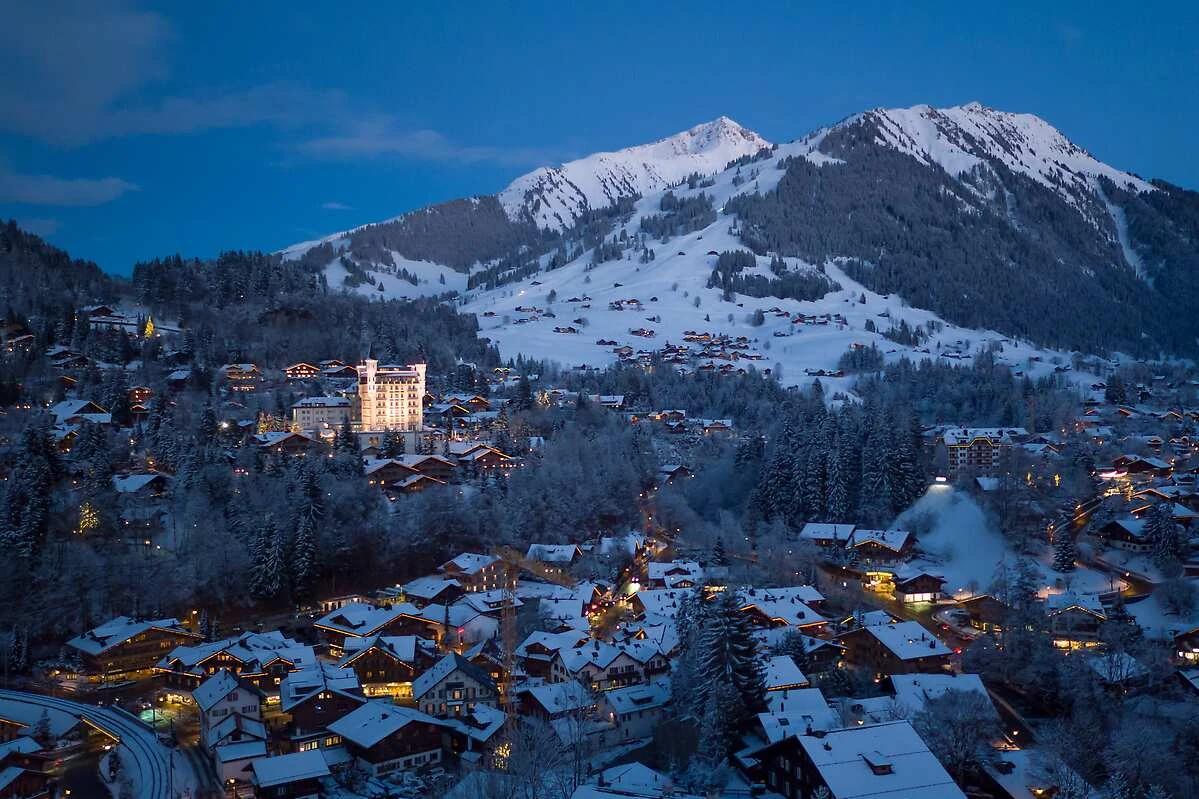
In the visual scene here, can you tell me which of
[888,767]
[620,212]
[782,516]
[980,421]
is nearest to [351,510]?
[782,516]

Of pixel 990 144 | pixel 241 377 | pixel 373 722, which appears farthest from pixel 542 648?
pixel 990 144

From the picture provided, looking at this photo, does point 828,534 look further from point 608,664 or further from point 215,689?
point 215,689

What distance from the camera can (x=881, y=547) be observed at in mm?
37031

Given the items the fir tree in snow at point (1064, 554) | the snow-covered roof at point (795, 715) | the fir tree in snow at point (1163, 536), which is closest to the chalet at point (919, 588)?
the fir tree in snow at point (1064, 554)

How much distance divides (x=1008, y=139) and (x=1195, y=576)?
17282 centimetres

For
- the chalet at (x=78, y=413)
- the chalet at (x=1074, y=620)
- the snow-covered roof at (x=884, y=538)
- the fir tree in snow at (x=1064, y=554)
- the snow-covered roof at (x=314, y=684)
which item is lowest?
the snow-covered roof at (x=314, y=684)

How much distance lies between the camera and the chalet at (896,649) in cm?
2583

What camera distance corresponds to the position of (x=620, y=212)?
164000 mm

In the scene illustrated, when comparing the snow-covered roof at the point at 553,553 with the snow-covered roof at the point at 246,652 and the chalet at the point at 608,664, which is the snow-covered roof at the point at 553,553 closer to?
the chalet at the point at 608,664

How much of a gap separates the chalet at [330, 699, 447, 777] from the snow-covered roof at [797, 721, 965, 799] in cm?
989

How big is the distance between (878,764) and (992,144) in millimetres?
181464

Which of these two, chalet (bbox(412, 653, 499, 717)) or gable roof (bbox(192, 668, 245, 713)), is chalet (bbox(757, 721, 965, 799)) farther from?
gable roof (bbox(192, 668, 245, 713))

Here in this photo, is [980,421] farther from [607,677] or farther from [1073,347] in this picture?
[1073,347]

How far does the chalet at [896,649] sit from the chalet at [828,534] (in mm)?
10933
